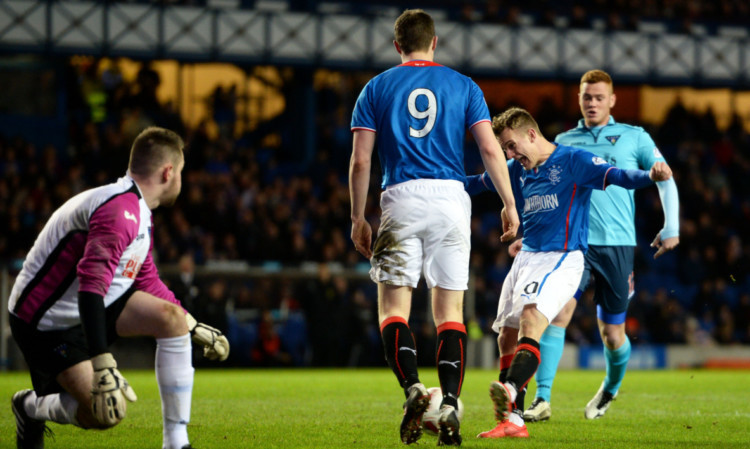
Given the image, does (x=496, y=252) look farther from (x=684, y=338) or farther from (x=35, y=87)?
(x=35, y=87)

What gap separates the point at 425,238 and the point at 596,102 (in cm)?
276

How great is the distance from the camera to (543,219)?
674cm

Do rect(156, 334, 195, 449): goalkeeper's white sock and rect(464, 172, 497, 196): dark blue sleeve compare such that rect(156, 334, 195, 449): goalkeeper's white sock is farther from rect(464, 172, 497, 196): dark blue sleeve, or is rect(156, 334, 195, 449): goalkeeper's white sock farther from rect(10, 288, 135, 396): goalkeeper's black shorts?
rect(464, 172, 497, 196): dark blue sleeve

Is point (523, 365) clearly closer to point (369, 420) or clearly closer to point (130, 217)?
point (369, 420)

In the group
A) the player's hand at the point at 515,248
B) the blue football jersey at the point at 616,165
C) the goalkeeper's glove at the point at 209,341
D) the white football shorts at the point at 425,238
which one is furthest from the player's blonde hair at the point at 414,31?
the blue football jersey at the point at 616,165

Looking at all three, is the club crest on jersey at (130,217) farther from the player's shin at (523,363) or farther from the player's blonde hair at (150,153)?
the player's shin at (523,363)

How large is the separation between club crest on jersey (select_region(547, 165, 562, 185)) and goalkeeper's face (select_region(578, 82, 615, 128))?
1.28m

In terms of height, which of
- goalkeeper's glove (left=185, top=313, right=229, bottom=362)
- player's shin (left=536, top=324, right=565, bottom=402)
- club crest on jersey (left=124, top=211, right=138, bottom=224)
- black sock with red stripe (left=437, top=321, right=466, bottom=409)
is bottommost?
player's shin (left=536, top=324, right=565, bottom=402)

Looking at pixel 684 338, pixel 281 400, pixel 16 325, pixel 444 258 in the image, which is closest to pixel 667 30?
pixel 684 338

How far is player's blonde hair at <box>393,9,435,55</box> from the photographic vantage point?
5.86m

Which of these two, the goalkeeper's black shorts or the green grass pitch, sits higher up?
the goalkeeper's black shorts

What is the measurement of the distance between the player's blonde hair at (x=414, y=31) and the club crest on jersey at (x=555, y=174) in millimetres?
1366

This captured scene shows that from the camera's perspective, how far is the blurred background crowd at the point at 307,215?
17.6 m

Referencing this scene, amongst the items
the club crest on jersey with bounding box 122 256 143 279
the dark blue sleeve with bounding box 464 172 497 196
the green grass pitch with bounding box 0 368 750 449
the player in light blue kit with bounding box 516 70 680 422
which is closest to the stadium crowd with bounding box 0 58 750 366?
the green grass pitch with bounding box 0 368 750 449
